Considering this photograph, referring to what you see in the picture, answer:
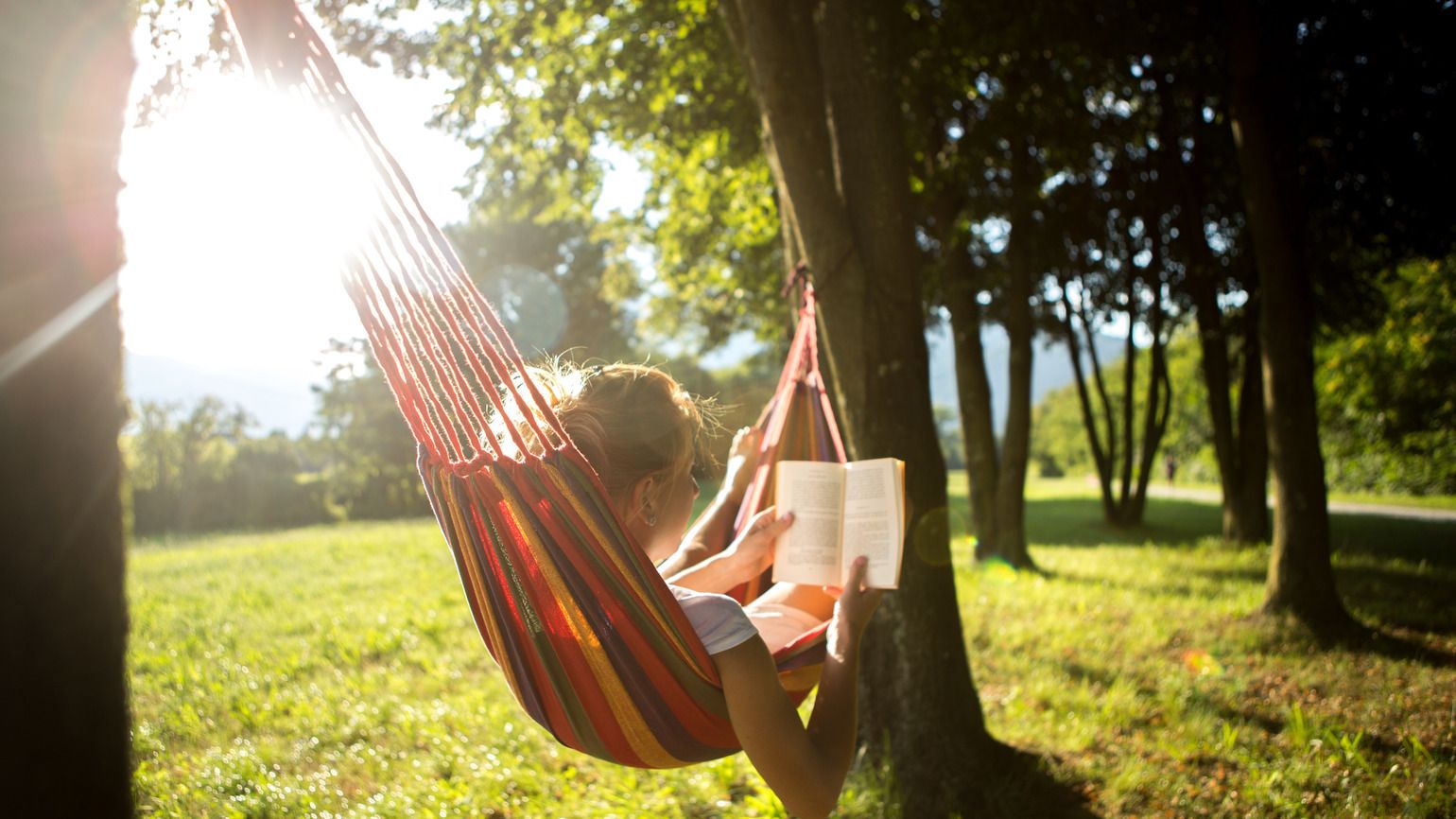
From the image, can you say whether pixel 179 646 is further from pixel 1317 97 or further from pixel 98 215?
pixel 1317 97

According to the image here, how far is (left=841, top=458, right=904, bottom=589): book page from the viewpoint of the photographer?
64.2 inches

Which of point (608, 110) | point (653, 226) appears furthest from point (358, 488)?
point (608, 110)

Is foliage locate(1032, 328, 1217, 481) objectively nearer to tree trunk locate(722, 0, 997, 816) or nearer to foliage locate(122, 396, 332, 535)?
tree trunk locate(722, 0, 997, 816)

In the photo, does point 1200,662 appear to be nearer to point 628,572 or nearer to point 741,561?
point 741,561

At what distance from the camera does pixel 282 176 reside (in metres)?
1.58

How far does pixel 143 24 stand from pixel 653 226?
16.0 ft

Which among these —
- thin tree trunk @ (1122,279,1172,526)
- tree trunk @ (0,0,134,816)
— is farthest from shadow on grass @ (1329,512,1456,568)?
tree trunk @ (0,0,134,816)

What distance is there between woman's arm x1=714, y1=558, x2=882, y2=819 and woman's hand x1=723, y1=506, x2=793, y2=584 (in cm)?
51

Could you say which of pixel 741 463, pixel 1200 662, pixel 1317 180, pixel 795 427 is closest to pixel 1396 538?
pixel 1317 180

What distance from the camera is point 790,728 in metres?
1.31

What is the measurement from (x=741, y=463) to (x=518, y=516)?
1.02 m

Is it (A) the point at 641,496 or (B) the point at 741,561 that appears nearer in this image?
(A) the point at 641,496

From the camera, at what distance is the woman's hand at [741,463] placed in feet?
7.59

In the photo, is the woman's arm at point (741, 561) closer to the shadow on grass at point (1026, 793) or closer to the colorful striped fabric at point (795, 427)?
the colorful striped fabric at point (795, 427)
